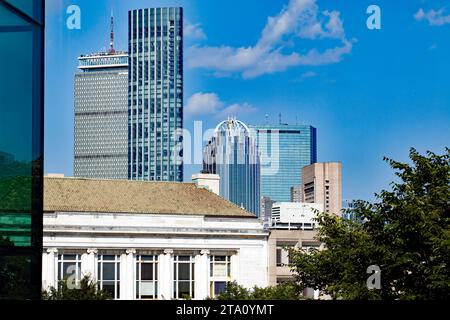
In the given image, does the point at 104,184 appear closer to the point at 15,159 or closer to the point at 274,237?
the point at 274,237

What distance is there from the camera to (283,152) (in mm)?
15938

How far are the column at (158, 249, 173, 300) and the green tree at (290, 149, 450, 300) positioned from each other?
1299 centimetres

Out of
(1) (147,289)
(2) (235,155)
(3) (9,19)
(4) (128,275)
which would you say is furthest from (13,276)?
(1) (147,289)

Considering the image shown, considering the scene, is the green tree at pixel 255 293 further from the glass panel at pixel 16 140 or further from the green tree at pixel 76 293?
the glass panel at pixel 16 140

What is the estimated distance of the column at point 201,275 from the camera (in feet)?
124

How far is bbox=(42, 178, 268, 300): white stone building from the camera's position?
36906 mm

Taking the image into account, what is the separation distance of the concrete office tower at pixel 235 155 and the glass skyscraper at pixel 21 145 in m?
4.96

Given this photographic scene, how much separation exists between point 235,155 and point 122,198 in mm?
23407

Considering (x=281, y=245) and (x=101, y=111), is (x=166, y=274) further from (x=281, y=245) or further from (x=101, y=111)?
(x=101, y=111)

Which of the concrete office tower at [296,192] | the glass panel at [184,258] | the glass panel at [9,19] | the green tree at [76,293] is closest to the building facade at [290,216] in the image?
the glass panel at [184,258]

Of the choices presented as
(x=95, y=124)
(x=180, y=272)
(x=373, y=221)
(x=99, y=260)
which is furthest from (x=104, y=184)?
(x=95, y=124)

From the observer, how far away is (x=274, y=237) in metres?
47.8
